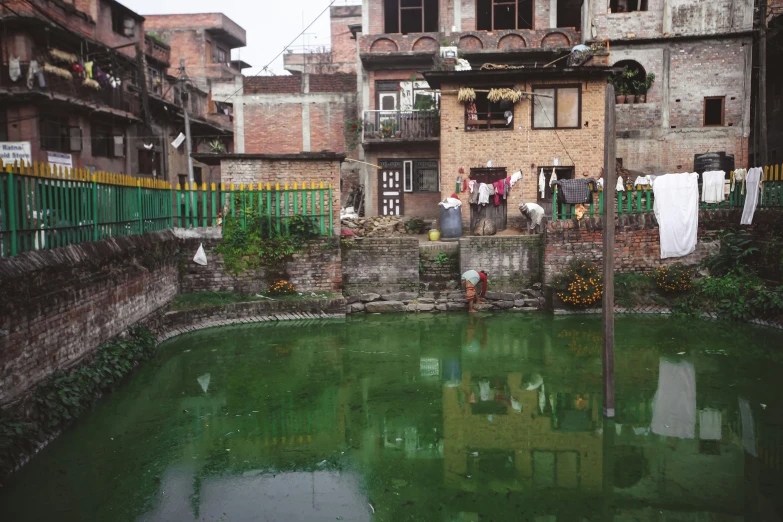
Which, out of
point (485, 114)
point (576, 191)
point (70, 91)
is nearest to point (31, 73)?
point (70, 91)

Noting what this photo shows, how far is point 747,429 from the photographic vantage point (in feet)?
22.0

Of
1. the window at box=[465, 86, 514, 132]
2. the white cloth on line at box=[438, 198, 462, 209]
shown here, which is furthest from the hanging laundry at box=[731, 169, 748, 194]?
the white cloth on line at box=[438, 198, 462, 209]

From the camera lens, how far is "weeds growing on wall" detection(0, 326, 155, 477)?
224 inches

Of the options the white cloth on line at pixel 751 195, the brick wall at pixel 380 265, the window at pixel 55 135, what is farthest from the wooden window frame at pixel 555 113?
the window at pixel 55 135

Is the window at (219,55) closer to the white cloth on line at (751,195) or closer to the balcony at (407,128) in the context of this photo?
the balcony at (407,128)

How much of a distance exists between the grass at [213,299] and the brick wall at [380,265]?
1252 millimetres

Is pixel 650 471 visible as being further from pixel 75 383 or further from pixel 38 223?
pixel 38 223

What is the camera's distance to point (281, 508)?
5074 mm

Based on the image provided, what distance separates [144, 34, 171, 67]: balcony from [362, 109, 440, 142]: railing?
12.3m

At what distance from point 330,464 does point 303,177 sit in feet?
30.5

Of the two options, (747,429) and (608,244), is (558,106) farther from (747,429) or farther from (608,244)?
(747,429)

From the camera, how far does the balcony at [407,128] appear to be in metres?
20.1

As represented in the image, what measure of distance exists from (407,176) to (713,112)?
35.6 feet

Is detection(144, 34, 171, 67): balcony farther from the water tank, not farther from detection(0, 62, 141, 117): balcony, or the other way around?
the water tank
